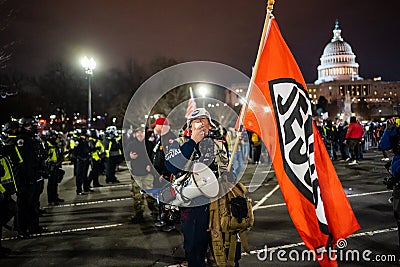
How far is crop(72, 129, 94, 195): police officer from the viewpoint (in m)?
12.3

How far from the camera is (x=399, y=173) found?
5.57m

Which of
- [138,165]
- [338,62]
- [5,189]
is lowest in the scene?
[5,189]

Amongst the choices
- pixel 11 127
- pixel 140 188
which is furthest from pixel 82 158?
pixel 11 127

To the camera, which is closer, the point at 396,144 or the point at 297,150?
the point at 297,150

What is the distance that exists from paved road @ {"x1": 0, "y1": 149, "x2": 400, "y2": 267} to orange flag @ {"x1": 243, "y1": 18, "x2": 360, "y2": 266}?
1.66m

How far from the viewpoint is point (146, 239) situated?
7.13 m

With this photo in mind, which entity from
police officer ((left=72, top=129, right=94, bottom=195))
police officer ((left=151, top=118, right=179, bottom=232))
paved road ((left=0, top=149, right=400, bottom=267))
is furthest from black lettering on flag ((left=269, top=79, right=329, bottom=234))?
police officer ((left=72, top=129, right=94, bottom=195))

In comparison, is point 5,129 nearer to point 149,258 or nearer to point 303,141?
point 149,258

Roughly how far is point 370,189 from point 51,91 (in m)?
38.5

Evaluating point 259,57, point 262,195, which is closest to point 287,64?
point 259,57

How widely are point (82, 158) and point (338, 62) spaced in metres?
136

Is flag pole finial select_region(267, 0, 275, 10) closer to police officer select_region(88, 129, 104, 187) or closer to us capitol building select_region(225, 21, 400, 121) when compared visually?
police officer select_region(88, 129, 104, 187)

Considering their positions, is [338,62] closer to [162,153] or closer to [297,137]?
[162,153]

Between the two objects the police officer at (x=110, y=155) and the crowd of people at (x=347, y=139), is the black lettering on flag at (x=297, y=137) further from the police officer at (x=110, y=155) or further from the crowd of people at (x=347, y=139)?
the crowd of people at (x=347, y=139)
